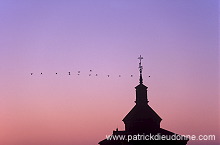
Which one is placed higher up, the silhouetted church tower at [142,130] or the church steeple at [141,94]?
the church steeple at [141,94]

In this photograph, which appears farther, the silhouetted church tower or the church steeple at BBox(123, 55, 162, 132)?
the church steeple at BBox(123, 55, 162, 132)

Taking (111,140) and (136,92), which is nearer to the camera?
(111,140)

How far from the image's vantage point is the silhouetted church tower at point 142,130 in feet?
211

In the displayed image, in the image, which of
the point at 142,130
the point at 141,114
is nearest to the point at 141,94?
the point at 141,114

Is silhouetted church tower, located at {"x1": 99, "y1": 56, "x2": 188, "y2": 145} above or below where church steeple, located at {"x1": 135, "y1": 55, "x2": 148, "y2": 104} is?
below

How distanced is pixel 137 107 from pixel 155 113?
315 centimetres

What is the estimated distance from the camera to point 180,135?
67.4 meters

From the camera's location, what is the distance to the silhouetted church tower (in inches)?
2530

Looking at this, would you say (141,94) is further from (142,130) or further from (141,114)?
(142,130)

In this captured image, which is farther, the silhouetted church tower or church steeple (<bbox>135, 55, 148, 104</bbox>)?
church steeple (<bbox>135, 55, 148, 104</bbox>)

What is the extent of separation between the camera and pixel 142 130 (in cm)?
6725

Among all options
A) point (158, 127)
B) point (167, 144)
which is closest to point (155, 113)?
point (158, 127)

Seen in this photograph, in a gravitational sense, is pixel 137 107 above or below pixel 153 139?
above

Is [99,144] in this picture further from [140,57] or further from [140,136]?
[140,57]
